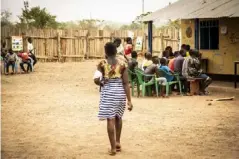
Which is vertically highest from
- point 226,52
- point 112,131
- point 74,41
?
point 74,41

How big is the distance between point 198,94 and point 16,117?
5377mm

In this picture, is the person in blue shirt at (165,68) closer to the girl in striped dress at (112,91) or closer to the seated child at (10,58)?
the girl in striped dress at (112,91)

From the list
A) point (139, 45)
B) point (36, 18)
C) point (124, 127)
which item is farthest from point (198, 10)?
point (36, 18)

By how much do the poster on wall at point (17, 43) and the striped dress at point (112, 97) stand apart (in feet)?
65.2

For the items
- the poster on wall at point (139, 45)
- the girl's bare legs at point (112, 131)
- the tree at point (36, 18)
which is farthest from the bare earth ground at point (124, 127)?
the tree at point (36, 18)

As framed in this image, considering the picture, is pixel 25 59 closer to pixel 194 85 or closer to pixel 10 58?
pixel 10 58

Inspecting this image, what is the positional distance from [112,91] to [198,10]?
9410 mm

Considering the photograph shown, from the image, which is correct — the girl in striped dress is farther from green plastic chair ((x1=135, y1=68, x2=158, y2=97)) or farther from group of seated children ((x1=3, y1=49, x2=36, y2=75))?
group of seated children ((x1=3, y1=49, x2=36, y2=75))

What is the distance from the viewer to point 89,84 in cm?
1616

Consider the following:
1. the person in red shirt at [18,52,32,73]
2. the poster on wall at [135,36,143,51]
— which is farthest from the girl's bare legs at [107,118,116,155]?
the poster on wall at [135,36,143,51]

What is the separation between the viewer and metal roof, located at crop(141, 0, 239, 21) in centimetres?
1381

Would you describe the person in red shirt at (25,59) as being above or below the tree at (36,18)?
below

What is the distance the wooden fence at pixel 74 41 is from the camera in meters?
27.3

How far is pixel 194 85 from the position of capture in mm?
12773
